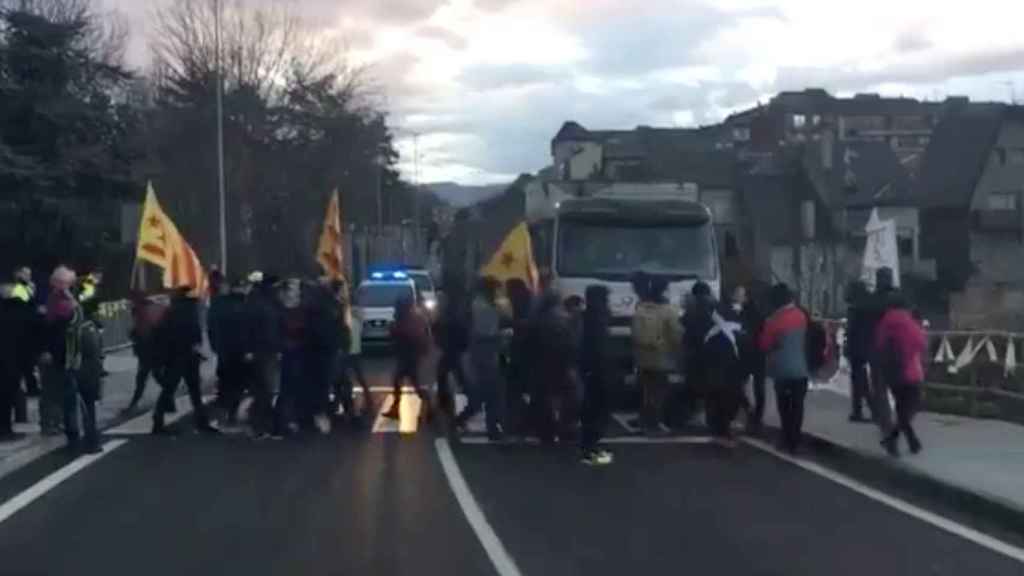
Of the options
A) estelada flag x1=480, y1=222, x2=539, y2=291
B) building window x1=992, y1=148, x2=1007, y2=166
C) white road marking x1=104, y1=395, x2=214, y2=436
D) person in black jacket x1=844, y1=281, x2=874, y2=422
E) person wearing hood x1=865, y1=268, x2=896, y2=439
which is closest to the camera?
person wearing hood x1=865, y1=268, x2=896, y2=439

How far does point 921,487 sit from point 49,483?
772cm

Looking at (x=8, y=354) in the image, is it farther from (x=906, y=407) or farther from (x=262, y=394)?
(x=906, y=407)

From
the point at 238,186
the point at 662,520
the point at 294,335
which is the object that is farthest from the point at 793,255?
the point at 662,520

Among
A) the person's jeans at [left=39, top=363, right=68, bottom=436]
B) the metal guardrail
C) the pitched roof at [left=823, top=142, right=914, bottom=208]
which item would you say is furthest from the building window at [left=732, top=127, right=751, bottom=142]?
the person's jeans at [left=39, top=363, right=68, bottom=436]

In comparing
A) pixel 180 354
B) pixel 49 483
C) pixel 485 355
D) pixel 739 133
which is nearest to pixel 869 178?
pixel 485 355

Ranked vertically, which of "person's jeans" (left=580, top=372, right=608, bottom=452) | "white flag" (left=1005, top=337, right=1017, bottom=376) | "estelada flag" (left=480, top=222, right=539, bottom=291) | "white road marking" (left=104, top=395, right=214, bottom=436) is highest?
"estelada flag" (left=480, top=222, right=539, bottom=291)

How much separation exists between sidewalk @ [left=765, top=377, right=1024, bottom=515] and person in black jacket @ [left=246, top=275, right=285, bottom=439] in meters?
5.96

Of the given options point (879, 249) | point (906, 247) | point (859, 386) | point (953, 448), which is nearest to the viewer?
point (953, 448)

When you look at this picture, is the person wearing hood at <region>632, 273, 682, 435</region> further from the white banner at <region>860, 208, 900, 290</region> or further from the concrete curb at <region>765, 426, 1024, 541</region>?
the white banner at <region>860, 208, 900, 290</region>

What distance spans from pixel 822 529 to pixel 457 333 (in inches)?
345

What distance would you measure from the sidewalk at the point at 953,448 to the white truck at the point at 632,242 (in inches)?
105

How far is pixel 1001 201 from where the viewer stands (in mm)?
78062

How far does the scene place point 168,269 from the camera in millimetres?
28719

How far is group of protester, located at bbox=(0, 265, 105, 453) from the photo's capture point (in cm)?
1988
